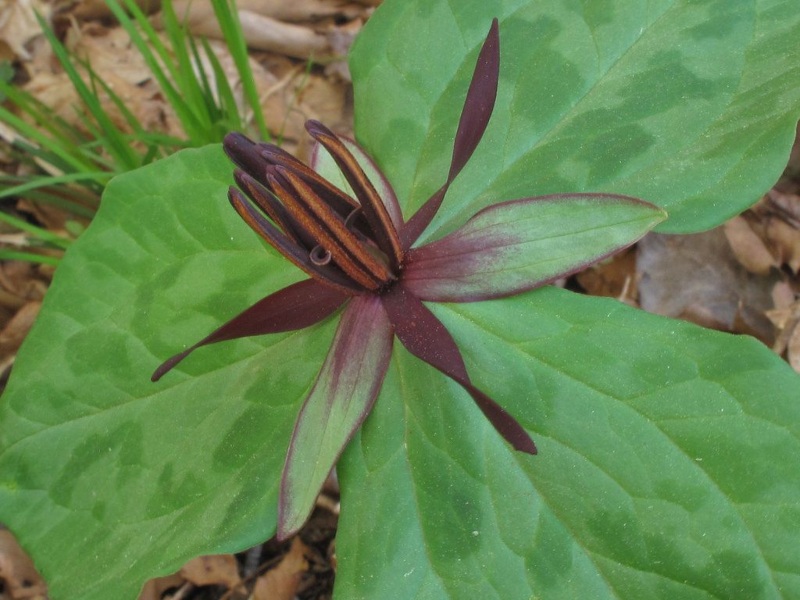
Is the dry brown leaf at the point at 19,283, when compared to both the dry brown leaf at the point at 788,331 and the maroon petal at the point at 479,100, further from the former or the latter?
the dry brown leaf at the point at 788,331

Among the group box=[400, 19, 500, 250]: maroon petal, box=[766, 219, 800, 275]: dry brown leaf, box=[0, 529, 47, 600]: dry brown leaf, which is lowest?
box=[766, 219, 800, 275]: dry brown leaf

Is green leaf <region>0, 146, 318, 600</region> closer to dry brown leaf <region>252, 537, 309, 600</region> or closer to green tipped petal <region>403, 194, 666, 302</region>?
green tipped petal <region>403, 194, 666, 302</region>

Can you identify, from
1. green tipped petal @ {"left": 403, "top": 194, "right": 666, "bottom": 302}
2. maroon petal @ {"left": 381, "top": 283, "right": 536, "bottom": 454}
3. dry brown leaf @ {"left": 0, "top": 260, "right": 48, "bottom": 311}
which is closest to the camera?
maroon petal @ {"left": 381, "top": 283, "right": 536, "bottom": 454}

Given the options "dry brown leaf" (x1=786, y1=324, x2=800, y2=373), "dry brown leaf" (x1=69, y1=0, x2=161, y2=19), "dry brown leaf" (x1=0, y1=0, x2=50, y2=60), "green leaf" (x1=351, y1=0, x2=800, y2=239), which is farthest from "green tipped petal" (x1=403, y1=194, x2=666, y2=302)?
"dry brown leaf" (x1=0, y1=0, x2=50, y2=60)

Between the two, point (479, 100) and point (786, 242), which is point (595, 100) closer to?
point (479, 100)

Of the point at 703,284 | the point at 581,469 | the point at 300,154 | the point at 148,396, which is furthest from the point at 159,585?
the point at 703,284

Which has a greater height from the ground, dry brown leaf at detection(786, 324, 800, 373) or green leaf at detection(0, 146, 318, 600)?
green leaf at detection(0, 146, 318, 600)

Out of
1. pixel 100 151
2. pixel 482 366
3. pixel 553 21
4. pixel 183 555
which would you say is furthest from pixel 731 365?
pixel 100 151

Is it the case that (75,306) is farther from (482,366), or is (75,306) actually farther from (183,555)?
(482,366)
